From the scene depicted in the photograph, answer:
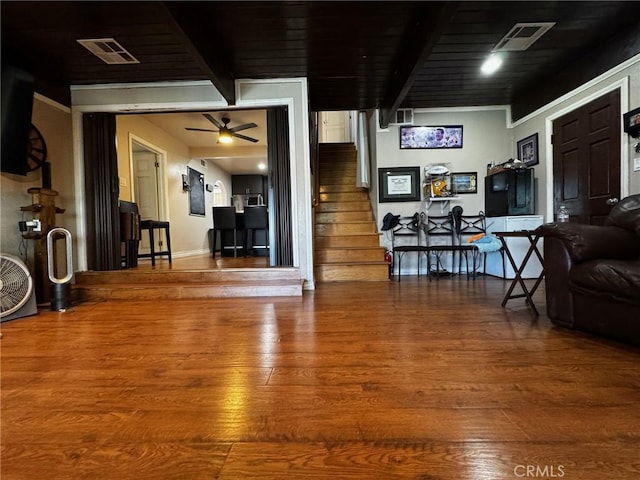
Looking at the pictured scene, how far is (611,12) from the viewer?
282cm

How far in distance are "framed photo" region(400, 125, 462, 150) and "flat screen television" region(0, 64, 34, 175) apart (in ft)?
15.4

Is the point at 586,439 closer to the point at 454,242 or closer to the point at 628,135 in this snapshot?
the point at 628,135

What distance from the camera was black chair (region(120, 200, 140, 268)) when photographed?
427 centimetres

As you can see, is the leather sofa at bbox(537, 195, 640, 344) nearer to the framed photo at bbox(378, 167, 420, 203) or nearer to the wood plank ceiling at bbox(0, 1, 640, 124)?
the wood plank ceiling at bbox(0, 1, 640, 124)

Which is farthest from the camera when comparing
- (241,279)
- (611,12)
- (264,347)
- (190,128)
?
(190,128)

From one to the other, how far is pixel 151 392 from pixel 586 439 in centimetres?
167

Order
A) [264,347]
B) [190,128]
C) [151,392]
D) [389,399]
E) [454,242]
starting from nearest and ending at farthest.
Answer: [389,399]
[151,392]
[264,347]
[454,242]
[190,128]

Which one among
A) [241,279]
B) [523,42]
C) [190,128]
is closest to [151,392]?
[241,279]

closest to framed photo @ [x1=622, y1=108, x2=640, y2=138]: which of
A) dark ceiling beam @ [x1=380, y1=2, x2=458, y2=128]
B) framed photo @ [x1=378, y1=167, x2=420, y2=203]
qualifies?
dark ceiling beam @ [x1=380, y1=2, x2=458, y2=128]

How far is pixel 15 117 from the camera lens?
10.00ft

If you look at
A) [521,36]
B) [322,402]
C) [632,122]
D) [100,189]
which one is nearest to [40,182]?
[100,189]

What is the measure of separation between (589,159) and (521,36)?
1.56 metres

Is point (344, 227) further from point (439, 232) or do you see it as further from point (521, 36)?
point (521, 36)

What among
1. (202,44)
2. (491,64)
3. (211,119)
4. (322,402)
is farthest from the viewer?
(211,119)
